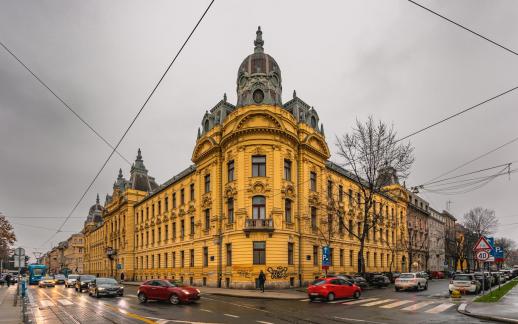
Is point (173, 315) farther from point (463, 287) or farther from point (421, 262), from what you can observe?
point (421, 262)

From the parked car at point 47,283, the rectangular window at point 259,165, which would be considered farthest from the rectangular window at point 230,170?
the parked car at point 47,283

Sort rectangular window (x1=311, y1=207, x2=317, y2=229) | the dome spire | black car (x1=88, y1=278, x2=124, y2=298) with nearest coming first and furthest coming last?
black car (x1=88, y1=278, x2=124, y2=298) → rectangular window (x1=311, y1=207, x2=317, y2=229) → the dome spire

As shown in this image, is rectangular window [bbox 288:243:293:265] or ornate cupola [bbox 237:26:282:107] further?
ornate cupola [bbox 237:26:282:107]

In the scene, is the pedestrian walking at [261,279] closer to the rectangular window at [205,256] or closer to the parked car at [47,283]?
the rectangular window at [205,256]

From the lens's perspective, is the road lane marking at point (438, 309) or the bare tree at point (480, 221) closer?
the road lane marking at point (438, 309)

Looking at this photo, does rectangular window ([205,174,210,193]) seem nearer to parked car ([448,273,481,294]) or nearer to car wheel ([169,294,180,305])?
car wheel ([169,294,180,305])

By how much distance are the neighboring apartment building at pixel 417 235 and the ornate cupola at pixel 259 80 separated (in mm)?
39057

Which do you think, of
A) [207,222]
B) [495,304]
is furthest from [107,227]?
[495,304]

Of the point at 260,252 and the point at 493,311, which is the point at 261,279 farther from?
the point at 493,311

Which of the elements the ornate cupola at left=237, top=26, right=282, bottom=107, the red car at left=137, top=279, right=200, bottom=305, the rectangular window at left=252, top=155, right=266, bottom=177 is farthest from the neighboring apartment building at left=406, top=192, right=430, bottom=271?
the red car at left=137, top=279, right=200, bottom=305

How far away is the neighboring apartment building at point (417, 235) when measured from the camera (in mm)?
71562

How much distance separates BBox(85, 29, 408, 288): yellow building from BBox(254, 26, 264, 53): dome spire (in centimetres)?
Answer: 13

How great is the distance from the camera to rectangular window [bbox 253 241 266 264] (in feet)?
117

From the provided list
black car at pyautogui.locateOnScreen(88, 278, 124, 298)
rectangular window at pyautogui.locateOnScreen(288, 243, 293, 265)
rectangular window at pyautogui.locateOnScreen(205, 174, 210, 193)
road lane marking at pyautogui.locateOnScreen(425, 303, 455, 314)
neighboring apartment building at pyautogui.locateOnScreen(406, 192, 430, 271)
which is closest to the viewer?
road lane marking at pyautogui.locateOnScreen(425, 303, 455, 314)
